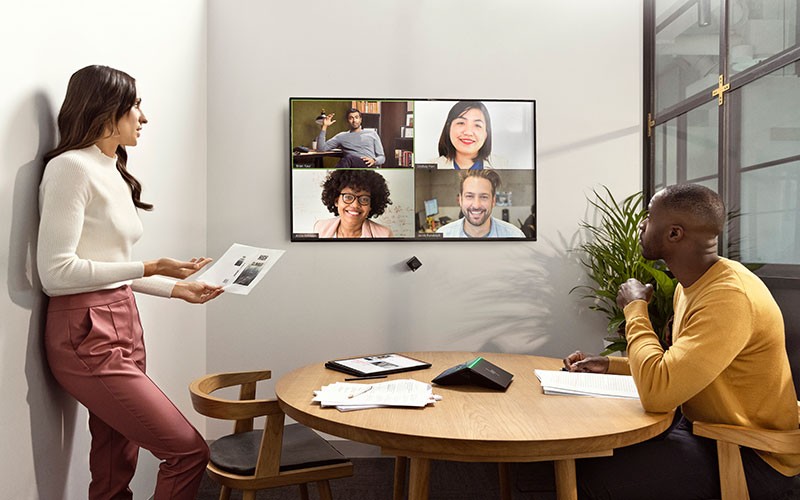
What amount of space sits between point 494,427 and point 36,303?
139cm

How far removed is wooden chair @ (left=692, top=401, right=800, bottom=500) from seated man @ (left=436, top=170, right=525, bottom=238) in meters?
2.16

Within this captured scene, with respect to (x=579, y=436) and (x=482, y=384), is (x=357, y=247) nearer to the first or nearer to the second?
(x=482, y=384)

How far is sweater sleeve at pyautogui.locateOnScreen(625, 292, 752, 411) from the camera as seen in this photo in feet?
5.81

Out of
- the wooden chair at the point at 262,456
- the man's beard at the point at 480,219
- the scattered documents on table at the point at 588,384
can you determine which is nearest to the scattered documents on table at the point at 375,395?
the wooden chair at the point at 262,456

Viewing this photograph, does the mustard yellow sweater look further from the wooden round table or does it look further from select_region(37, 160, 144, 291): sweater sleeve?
select_region(37, 160, 144, 291): sweater sleeve

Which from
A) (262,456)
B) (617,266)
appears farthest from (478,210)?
(262,456)

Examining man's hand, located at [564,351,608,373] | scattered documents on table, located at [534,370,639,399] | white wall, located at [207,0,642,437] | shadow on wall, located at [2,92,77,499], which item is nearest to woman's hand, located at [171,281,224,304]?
shadow on wall, located at [2,92,77,499]

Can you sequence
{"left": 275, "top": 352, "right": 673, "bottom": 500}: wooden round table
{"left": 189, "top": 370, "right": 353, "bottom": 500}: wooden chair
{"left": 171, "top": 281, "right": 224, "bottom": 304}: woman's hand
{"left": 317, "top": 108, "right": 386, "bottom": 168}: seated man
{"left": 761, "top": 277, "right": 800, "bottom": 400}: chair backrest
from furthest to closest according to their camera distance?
{"left": 317, "top": 108, "right": 386, "bottom": 168}: seated man < {"left": 761, "top": 277, "right": 800, "bottom": 400}: chair backrest < {"left": 171, "top": 281, "right": 224, "bottom": 304}: woman's hand < {"left": 189, "top": 370, "right": 353, "bottom": 500}: wooden chair < {"left": 275, "top": 352, "right": 673, "bottom": 500}: wooden round table

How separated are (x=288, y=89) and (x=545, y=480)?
2578 mm

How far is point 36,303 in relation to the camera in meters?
1.97

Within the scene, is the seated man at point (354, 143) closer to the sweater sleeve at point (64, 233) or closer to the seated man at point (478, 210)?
the seated man at point (478, 210)

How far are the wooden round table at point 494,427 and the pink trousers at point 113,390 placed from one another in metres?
0.36

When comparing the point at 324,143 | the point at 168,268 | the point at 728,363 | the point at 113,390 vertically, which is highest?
the point at 324,143

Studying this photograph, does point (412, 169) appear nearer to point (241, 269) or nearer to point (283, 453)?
point (241, 269)
